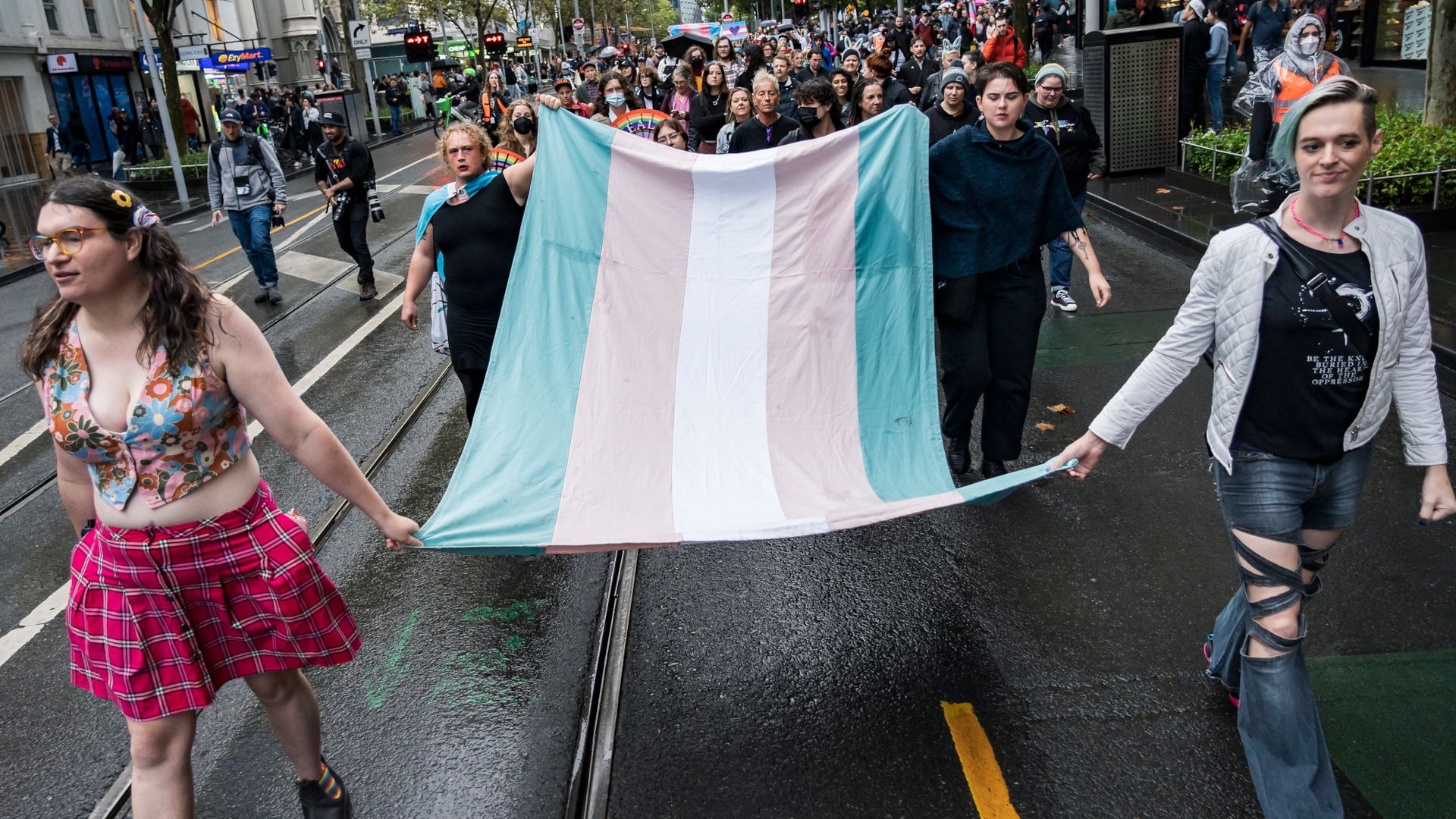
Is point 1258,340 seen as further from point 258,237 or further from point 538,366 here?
point 258,237

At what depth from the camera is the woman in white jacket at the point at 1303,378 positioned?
2.77 m

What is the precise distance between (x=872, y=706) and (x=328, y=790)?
1.80 metres

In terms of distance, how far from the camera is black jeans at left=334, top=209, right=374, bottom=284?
1078 centimetres

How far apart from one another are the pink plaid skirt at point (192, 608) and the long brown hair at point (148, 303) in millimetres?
455

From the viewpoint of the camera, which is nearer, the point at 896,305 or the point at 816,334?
the point at 816,334

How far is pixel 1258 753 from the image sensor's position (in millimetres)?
2855

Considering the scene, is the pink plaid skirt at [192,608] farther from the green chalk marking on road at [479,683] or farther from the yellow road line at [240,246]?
the yellow road line at [240,246]

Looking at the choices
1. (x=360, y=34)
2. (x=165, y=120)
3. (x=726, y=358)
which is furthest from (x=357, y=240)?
(x=360, y=34)

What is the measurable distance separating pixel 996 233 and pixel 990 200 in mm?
151

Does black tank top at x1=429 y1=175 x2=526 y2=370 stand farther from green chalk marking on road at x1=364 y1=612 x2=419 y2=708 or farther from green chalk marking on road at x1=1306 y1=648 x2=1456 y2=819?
green chalk marking on road at x1=1306 y1=648 x2=1456 y2=819

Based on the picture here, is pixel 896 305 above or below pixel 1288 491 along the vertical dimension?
above

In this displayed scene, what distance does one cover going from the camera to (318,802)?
3211mm

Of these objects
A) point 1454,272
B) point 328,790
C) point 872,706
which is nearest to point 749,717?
point 872,706

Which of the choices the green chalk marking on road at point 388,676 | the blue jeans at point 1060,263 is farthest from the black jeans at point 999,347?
the blue jeans at point 1060,263
